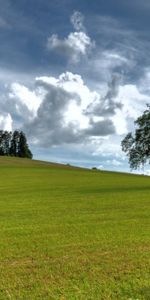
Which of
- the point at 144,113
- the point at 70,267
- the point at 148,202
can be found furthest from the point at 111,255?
the point at 144,113

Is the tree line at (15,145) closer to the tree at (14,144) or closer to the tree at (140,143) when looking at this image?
the tree at (14,144)

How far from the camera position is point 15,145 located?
558ft

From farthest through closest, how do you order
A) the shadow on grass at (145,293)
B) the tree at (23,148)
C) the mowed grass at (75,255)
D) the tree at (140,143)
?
1. the tree at (23,148)
2. the tree at (140,143)
3. the mowed grass at (75,255)
4. the shadow on grass at (145,293)

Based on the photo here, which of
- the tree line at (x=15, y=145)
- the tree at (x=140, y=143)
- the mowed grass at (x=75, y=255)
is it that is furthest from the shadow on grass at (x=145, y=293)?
the tree line at (x=15, y=145)

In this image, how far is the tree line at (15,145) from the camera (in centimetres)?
16738

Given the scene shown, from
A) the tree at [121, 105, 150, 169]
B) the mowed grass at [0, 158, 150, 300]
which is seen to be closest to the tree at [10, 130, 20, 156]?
the tree at [121, 105, 150, 169]

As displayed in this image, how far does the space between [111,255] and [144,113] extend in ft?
150

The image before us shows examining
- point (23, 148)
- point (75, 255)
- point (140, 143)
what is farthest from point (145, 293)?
point (23, 148)

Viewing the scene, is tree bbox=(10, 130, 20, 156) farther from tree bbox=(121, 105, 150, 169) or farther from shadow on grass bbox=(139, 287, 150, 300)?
shadow on grass bbox=(139, 287, 150, 300)

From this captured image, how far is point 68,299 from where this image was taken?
7648 mm

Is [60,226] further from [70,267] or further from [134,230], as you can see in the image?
[70,267]

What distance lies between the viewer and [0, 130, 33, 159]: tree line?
549 feet

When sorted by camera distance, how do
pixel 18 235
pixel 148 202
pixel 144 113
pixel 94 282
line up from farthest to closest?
1. pixel 144 113
2. pixel 148 202
3. pixel 18 235
4. pixel 94 282

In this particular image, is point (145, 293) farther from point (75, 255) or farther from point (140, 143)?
point (140, 143)
